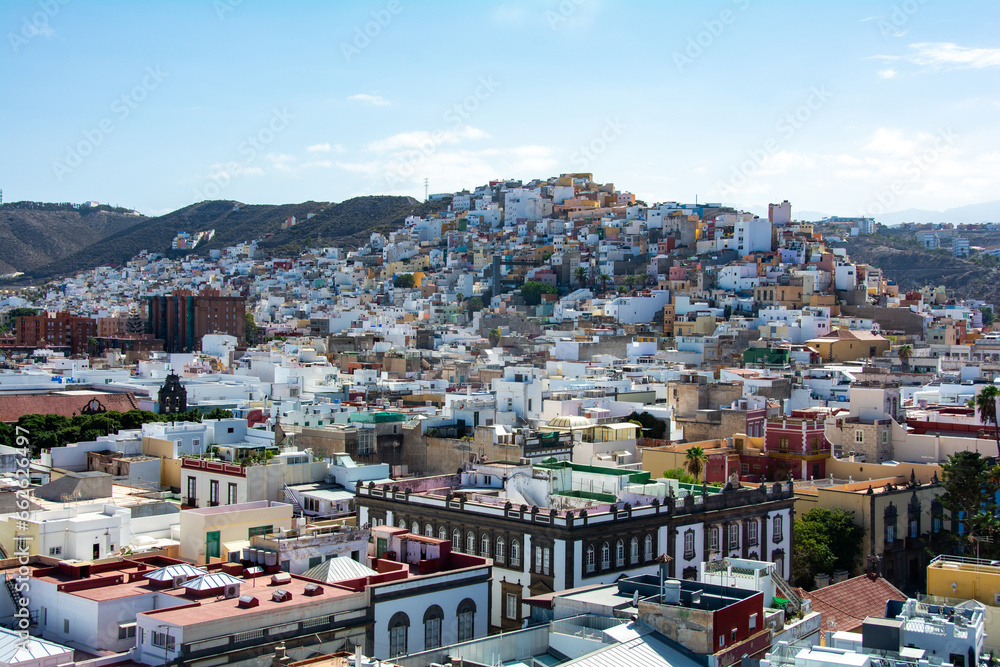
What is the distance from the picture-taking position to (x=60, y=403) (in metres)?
55.7

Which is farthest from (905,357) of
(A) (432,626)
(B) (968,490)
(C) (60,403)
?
(A) (432,626)

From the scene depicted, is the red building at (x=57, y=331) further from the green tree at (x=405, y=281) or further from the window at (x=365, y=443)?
the window at (x=365, y=443)

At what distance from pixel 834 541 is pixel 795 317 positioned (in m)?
48.5

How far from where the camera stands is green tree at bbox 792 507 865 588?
32.3m

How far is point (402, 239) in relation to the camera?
151 metres

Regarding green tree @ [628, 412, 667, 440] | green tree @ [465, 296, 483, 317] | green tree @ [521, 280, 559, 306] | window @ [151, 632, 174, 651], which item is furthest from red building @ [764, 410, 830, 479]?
green tree @ [465, 296, 483, 317]

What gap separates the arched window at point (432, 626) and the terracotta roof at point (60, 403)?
36624 mm

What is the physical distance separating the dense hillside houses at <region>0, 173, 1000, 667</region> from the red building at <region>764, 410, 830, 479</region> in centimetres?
10

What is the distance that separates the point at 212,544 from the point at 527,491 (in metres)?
8.59

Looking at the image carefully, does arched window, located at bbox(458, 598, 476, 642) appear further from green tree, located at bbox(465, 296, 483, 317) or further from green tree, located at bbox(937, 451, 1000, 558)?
green tree, located at bbox(465, 296, 483, 317)

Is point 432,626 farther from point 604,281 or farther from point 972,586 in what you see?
point 604,281

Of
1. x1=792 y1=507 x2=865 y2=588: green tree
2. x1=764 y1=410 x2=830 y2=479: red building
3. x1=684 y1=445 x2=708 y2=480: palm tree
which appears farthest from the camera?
x1=764 y1=410 x2=830 y2=479: red building

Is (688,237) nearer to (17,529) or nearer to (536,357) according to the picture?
(536,357)

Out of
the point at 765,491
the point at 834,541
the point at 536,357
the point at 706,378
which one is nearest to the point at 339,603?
the point at 765,491
